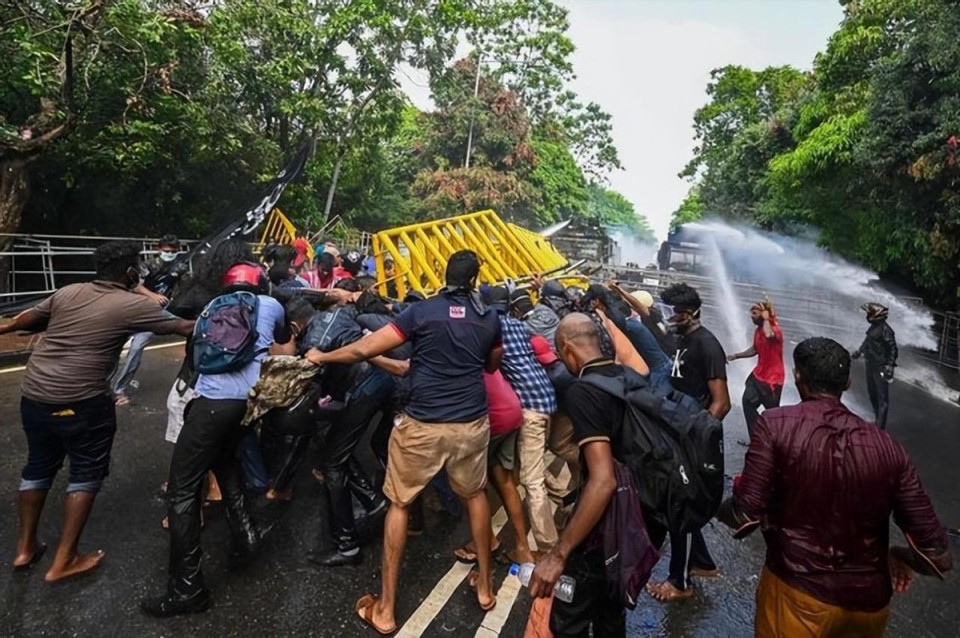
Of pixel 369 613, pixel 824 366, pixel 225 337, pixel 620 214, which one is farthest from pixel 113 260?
pixel 620 214

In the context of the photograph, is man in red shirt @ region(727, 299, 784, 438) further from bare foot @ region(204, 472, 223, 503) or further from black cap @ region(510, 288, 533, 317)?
bare foot @ region(204, 472, 223, 503)

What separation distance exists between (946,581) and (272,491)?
15.1 ft

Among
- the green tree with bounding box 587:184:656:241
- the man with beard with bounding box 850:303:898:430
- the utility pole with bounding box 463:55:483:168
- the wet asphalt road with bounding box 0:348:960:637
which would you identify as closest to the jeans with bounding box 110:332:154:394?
the wet asphalt road with bounding box 0:348:960:637

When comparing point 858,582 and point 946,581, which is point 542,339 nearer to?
point 858,582

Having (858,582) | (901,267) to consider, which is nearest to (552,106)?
(901,267)

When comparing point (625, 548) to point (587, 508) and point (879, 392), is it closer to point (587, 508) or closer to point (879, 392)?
point (587, 508)

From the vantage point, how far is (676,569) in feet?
10.2

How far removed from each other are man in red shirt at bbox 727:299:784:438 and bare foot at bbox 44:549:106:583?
5240 millimetres

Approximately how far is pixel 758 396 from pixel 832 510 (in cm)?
381

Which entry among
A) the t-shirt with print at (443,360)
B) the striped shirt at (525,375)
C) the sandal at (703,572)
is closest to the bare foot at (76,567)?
the t-shirt with print at (443,360)

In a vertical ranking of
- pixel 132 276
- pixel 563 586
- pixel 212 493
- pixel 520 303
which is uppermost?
pixel 132 276

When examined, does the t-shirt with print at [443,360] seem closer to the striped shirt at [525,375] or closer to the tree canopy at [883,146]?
the striped shirt at [525,375]

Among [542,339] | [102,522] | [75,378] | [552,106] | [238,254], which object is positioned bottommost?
[102,522]

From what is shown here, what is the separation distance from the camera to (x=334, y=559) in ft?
10.5
